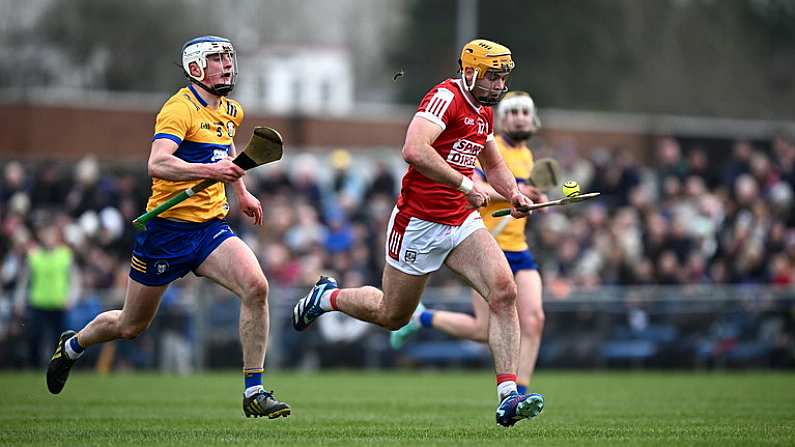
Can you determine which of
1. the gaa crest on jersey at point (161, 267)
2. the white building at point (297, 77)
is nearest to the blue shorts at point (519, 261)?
the gaa crest on jersey at point (161, 267)

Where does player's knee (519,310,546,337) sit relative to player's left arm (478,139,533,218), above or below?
below

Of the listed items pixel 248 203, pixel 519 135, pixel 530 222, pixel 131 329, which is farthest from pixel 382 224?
pixel 131 329

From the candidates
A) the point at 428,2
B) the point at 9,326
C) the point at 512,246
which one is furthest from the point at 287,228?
the point at 428,2

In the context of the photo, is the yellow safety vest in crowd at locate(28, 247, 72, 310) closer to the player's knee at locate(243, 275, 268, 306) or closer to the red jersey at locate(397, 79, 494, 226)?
the player's knee at locate(243, 275, 268, 306)

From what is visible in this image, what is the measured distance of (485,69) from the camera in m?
9.33

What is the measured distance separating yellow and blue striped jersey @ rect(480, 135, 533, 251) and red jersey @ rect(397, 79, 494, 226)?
7.33 ft

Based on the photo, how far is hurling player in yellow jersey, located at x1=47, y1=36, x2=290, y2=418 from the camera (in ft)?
31.6

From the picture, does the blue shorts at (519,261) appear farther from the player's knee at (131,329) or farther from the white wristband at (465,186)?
the player's knee at (131,329)

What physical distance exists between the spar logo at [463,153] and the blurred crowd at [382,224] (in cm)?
1110

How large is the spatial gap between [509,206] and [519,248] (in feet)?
1.23

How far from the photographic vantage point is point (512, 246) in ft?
39.3

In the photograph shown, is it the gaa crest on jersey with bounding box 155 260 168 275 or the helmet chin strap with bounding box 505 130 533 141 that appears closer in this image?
the gaa crest on jersey with bounding box 155 260 168 275

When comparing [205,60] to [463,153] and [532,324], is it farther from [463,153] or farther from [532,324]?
[532,324]

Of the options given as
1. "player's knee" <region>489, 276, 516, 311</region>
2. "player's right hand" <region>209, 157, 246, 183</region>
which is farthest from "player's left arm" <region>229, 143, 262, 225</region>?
"player's knee" <region>489, 276, 516, 311</region>
